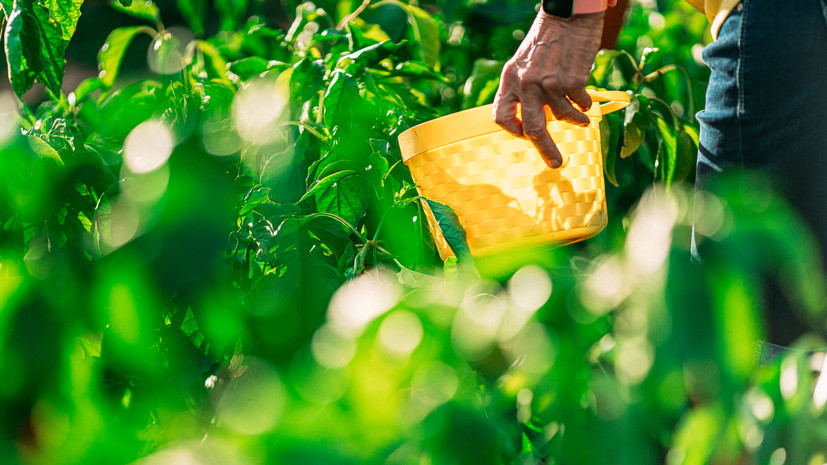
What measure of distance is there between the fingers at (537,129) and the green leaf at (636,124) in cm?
30

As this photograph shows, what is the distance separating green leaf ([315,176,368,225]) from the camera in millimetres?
1046

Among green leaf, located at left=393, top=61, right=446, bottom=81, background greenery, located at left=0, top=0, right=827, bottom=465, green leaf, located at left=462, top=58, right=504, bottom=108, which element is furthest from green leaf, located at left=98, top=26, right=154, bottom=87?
background greenery, located at left=0, top=0, right=827, bottom=465

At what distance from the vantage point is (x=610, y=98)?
46.1 inches

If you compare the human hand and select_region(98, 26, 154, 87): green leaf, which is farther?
select_region(98, 26, 154, 87): green leaf

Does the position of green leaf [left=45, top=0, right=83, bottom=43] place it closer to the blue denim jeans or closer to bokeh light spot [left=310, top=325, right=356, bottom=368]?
bokeh light spot [left=310, top=325, right=356, bottom=368]

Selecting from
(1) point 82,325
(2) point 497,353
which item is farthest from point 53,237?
(2) point 497,353

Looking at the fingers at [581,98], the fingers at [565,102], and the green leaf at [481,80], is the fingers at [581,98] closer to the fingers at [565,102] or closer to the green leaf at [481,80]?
the fingers at [565,102]

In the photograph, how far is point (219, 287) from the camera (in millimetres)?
258

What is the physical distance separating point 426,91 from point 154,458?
1.51 metres

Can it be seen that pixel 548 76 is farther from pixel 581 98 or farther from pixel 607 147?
pixel 607 147

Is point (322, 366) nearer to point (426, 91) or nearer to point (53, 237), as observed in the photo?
point (53, 237)

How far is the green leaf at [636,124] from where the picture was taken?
1.34 meters

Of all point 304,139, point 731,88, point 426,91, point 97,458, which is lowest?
point 426,91

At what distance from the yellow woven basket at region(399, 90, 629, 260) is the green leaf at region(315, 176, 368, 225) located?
124 millimetres
